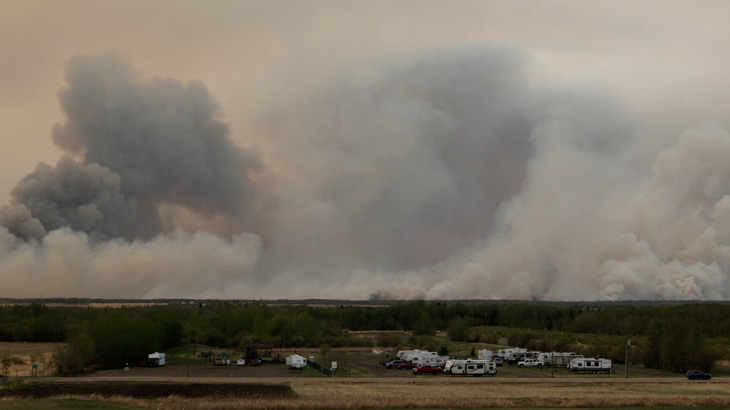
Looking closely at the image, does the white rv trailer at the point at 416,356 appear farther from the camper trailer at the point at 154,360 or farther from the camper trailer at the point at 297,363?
the camper trailer at the point at 154,360

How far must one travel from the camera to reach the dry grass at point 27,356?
71938 millimetres

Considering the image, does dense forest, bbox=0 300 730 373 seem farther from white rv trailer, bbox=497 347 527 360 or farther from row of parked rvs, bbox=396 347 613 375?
white rv trailer, bbox=497 347 527 360

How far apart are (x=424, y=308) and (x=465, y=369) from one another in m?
89.8

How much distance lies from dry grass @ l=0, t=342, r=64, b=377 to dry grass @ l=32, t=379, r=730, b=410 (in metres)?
26.8

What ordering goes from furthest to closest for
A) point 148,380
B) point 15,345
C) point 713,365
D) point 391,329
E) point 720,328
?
point 391,329, point 720,328, point 15,345, point 713,365, point 148,380

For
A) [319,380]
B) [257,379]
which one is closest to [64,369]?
[257,379]

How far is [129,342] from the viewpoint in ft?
269

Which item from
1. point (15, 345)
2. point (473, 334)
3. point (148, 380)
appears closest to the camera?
point (148, 380)

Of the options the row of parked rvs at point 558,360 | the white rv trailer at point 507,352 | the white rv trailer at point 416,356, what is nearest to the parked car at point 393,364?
the white rv trailer at point 416,356

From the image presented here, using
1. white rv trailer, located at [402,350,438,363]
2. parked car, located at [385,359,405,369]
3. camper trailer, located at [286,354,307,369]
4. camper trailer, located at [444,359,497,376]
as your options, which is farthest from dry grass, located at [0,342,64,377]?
camper trailer, located at [444,359,497,376]

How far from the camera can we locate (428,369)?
7638cm

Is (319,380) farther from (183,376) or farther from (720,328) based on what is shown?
(720,328)

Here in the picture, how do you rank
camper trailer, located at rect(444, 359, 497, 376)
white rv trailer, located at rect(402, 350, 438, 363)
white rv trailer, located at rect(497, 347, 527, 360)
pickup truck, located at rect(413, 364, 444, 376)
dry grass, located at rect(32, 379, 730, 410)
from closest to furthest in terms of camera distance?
dry grass, located at rect(32, 379, 730, 410) < camper trailer, located at rect(444, 359, 497, 376) < pickup truck, located at rect(413, 364, 444, 376) < white rv trailer, located at rect(402, 350, 438, 363) < white rv trailer, located at rect(497, 347, 527, 360)

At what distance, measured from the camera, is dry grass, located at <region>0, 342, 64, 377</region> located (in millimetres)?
71938
